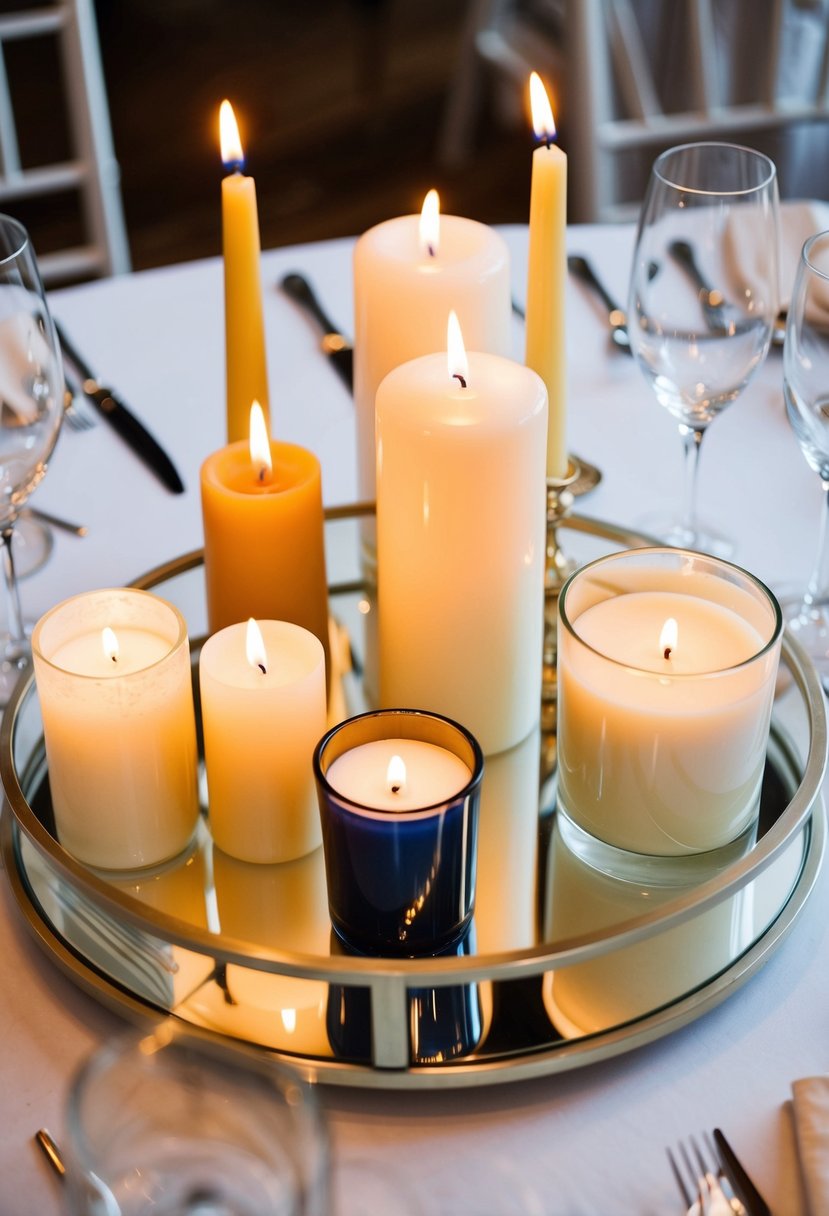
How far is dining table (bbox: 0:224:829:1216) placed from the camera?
0.51 metres

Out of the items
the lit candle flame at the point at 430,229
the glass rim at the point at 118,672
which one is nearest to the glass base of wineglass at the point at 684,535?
the lit candle flame at the point at 430,229

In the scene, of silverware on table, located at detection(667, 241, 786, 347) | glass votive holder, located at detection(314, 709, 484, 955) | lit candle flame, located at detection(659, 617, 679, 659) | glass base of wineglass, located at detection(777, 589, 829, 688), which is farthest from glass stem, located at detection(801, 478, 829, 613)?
glass votive holder, located at detection(314, 709, 484, 955)

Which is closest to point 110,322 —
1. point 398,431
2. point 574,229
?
point 574,229

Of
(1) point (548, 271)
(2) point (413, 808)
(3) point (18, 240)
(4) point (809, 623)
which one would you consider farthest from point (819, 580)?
(3) point (18, 240)

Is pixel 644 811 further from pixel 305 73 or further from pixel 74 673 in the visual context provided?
pixel 305 73

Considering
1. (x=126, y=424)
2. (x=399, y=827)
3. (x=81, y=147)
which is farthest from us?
(x=81, y=147)

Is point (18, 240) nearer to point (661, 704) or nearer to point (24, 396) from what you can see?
point (24, 396)

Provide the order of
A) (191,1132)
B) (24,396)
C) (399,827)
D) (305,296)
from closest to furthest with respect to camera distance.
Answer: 1. (191,1132)
2. (399,827)
3. (24,396)
4. (305,296)

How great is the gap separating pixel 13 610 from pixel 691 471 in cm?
41

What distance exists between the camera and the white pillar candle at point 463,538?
609mm

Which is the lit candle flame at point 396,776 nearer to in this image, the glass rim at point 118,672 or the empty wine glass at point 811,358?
the glass rim at point 118,672

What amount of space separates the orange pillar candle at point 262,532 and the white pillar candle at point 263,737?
58mm

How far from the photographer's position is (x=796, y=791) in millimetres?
629

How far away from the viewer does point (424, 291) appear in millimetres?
710
